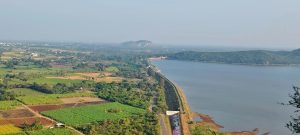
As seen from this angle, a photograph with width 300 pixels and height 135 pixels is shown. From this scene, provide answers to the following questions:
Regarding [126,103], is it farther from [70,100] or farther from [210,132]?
[210,132]

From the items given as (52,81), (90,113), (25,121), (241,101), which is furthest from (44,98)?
(241,101)

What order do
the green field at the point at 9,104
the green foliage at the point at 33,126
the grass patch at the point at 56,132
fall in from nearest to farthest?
the grass patch at the point at 56,132 < the green foliage at the point at 33,126 < the green field at the point at 9,104

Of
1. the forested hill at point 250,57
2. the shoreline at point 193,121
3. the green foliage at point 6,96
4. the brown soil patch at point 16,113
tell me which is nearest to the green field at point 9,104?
the brown soil patch at point 16,113

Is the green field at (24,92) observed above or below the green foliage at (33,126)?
above

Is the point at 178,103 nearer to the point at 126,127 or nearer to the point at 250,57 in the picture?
the point at 126,127

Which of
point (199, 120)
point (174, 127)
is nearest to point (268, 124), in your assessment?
point (199, 120)

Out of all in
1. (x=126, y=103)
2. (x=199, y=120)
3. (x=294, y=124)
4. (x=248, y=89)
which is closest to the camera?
(x=294, y=124)

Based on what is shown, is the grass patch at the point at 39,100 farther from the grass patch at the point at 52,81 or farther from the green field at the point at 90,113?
the grass patch at the point at 52,81
